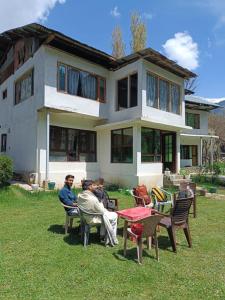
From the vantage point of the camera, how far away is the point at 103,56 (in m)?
16.6

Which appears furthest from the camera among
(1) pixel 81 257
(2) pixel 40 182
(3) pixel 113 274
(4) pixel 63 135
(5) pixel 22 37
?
(5) pixel 22 37

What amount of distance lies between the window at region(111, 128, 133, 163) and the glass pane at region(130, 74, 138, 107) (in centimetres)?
154

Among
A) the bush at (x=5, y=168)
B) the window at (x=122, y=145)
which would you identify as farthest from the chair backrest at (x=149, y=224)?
the window at (x=122, y=145)

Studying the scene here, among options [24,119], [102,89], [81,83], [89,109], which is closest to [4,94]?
[24,119]

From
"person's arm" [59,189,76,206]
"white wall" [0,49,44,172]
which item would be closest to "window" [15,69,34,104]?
"white wall" [0,49,44,172]

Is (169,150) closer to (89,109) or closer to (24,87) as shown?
(89,109)

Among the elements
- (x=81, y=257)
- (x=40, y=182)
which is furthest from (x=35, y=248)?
(x=40, y=182)

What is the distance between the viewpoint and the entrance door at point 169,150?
19031mm

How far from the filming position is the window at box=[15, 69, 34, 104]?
16.5 meters

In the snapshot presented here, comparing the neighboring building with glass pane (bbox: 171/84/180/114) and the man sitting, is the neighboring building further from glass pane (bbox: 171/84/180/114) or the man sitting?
the man sitting

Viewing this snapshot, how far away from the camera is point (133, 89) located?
54.2 ft

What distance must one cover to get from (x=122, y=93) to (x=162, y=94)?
2.34 m

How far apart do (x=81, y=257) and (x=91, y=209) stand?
102 cm

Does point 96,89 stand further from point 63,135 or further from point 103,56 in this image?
point 63,135
